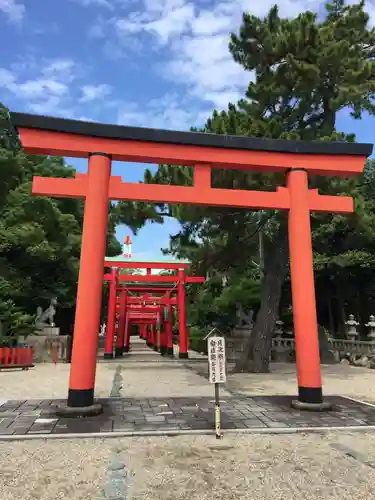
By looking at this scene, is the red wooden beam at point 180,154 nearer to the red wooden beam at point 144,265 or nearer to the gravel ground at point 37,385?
the gravel ground at point 37,385

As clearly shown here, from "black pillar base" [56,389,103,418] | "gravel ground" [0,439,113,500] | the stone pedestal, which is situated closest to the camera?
"gravel ground" [0,439,113,500]

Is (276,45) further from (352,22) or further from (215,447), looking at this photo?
(215,447)

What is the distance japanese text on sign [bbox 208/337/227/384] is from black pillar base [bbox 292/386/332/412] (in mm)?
2016

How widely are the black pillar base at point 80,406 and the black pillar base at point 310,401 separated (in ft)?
10.3

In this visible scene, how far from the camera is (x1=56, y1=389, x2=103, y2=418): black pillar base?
570 cm

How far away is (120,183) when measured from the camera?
6684mm

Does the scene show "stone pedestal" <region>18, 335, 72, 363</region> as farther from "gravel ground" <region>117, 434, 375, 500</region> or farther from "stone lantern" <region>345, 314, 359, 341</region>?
"gravel ground" <region>117, 434, 375, 500</region>

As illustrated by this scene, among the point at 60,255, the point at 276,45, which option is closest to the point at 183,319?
the point at 60,255

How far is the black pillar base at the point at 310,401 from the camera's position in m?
6.21

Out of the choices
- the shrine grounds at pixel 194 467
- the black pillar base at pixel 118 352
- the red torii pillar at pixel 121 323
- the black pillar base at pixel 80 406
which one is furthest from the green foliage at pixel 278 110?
the black pillar base at pixel 118 352

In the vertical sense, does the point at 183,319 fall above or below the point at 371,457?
above

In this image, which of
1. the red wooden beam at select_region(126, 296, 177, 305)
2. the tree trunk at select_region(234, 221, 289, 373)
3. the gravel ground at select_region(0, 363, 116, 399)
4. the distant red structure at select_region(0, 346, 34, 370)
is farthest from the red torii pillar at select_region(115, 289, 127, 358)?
the tree trunk at select_region(234, 221, 289, 373)

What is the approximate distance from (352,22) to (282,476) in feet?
39.2

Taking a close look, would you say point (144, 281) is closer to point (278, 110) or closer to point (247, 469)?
point (278, 110)
